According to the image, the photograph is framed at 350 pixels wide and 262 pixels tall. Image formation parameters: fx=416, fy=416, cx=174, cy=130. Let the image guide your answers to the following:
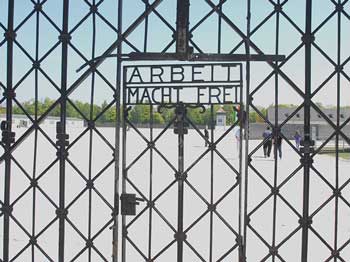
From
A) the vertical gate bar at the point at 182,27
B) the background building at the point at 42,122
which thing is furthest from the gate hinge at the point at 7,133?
the vertical gate bar at the point at 182,27

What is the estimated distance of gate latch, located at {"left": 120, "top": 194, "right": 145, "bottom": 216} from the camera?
3.15 metres

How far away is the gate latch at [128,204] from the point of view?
10.3 feet

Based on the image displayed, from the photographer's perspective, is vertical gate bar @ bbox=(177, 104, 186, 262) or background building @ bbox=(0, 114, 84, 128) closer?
vertical gate bar @ bbox=(177, 104, 186, 262)

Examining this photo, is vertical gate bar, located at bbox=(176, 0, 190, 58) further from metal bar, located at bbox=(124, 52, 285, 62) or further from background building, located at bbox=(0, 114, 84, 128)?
background building, located at bbox=(0, 114, 84, 128)

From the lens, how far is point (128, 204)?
316cm

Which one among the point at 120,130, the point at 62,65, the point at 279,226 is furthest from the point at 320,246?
the point at 62,65

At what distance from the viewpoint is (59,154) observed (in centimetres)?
326

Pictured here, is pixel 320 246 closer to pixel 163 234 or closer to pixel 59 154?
pixel 163 234

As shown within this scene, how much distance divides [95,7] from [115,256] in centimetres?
195

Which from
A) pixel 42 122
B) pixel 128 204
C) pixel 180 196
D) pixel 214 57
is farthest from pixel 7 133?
pixel 214 57

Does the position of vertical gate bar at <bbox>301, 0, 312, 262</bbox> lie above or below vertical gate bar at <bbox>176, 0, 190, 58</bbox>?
below

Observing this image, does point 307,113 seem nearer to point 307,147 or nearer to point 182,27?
point 307,147

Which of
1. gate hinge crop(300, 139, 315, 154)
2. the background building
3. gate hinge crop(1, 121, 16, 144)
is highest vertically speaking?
the background building

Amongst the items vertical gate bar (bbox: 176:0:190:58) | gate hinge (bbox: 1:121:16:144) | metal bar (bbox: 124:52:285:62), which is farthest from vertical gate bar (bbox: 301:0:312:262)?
gate hinge (bbox: 1:121:16:144)
